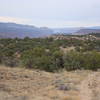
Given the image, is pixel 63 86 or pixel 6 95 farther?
pixel 63 86

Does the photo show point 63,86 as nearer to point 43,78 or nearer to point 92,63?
point 43,78

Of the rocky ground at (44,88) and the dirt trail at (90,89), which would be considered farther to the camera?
the dirt trail at (90,89)

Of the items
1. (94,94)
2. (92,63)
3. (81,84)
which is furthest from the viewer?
(92,63)

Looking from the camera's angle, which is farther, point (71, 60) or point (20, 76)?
point (71, 60)

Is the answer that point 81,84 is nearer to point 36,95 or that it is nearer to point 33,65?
point 36,95

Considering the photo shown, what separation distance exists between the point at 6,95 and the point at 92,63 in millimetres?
A: 12707

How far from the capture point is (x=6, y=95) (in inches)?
420

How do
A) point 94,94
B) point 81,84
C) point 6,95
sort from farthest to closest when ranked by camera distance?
1. point 81,84
2. point 94,94
3. point 6,95

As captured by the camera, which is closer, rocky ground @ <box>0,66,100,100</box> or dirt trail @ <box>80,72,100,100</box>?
rocky ground @ <box>0,66,100,100</box>

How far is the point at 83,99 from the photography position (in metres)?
10.7

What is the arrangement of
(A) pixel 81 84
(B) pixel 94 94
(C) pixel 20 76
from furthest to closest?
(C) pixel 20 76 < (A) pixel 81 84 < (B) pixel 94 94

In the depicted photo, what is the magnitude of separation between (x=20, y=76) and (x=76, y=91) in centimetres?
431

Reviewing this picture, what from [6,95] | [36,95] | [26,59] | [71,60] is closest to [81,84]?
[36,95]

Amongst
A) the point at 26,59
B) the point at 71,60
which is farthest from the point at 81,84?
the point at 26,59
